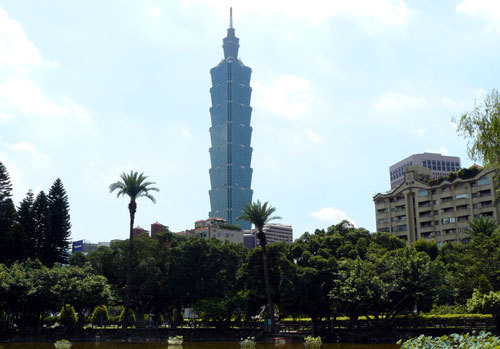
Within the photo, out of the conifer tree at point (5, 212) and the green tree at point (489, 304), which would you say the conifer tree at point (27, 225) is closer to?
the conifer tree at point (5, 212)

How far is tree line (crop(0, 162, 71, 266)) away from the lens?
66.4 metres

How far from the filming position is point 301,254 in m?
50.0

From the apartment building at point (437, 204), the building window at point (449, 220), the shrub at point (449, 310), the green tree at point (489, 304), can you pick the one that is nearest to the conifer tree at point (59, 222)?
the shrub at point (449, 310)

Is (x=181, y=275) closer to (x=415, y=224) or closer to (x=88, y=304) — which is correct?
(x=88, y=304)

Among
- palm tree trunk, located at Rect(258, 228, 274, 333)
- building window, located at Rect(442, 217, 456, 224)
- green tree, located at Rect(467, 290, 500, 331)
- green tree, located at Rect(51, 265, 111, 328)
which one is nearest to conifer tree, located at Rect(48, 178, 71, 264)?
green tree, located at Rect(51, 265, 111, 328)

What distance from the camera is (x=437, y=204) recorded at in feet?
320

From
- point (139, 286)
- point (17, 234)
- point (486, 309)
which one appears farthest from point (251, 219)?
point (17, 234)

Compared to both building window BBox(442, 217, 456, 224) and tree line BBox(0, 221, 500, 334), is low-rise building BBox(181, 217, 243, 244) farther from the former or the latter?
tree line BBox(0, 221, 500, 334)

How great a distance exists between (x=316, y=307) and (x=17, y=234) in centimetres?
4468

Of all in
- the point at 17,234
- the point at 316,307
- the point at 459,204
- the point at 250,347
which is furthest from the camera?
the point at 459,204

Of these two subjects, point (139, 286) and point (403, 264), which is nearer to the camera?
point (403, 264)

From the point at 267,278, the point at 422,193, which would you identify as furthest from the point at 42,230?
the point at 422,193

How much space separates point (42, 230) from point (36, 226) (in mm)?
1091

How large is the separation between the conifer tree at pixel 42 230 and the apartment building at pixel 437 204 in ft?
236
